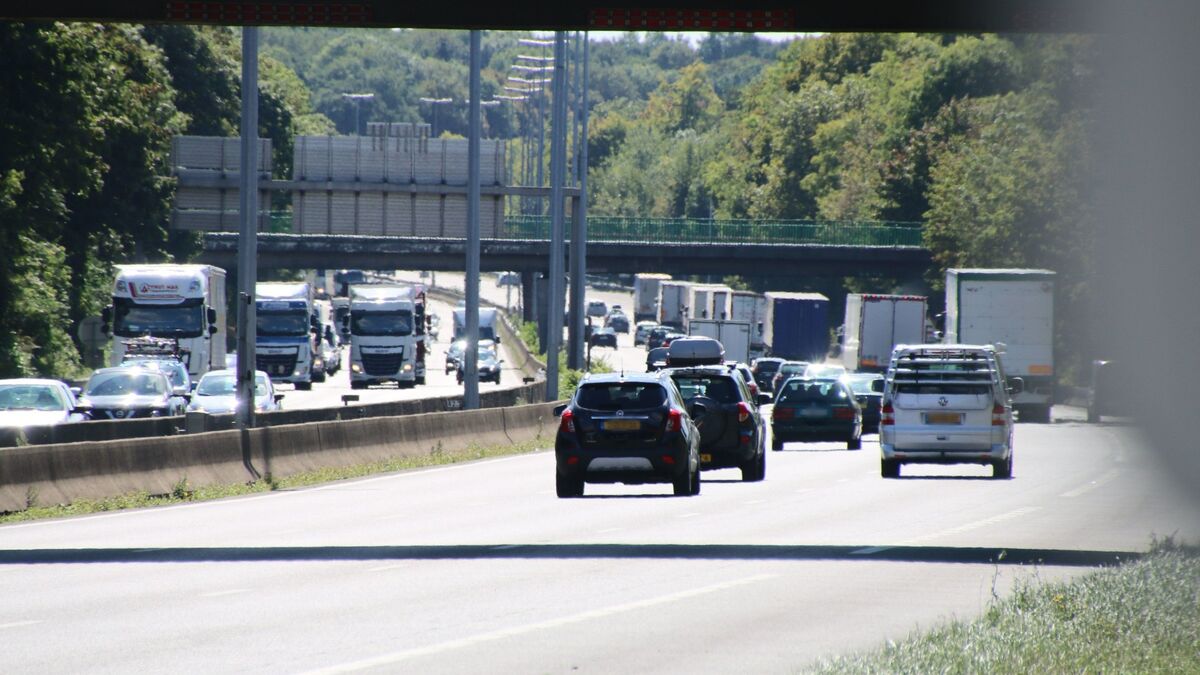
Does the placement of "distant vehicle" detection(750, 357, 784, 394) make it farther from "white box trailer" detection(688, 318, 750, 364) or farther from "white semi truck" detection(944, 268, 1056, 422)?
"white semi truck" detection(944, 268, 1056, 422)

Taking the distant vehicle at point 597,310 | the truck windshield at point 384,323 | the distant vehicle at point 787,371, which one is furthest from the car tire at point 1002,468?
the distant vehicle at point 597,310

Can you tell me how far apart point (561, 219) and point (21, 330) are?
16.8 meters

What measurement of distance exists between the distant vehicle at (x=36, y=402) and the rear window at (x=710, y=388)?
34.5 feet

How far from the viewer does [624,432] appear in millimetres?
24766

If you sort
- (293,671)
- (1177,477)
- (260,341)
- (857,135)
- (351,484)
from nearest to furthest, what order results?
1. (293,671)
2. (351,484)
3. (1177,477)
4. (260,341)
5. (857,135)

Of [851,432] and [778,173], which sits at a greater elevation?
[778,173]

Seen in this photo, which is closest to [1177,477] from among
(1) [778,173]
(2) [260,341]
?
(2) [260,341]

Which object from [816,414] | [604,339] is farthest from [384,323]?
[604,339]

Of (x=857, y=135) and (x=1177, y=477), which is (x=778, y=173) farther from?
(x=1177, y=477)

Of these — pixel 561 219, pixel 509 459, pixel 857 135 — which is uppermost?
pixel 857 135

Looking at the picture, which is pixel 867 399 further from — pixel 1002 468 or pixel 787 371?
pixel 1002 468

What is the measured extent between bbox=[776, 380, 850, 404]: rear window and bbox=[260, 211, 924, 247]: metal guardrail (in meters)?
51.6

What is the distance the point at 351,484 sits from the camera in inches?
1161

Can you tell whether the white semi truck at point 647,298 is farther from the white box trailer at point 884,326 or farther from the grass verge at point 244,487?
the grass verge at point 244,487
